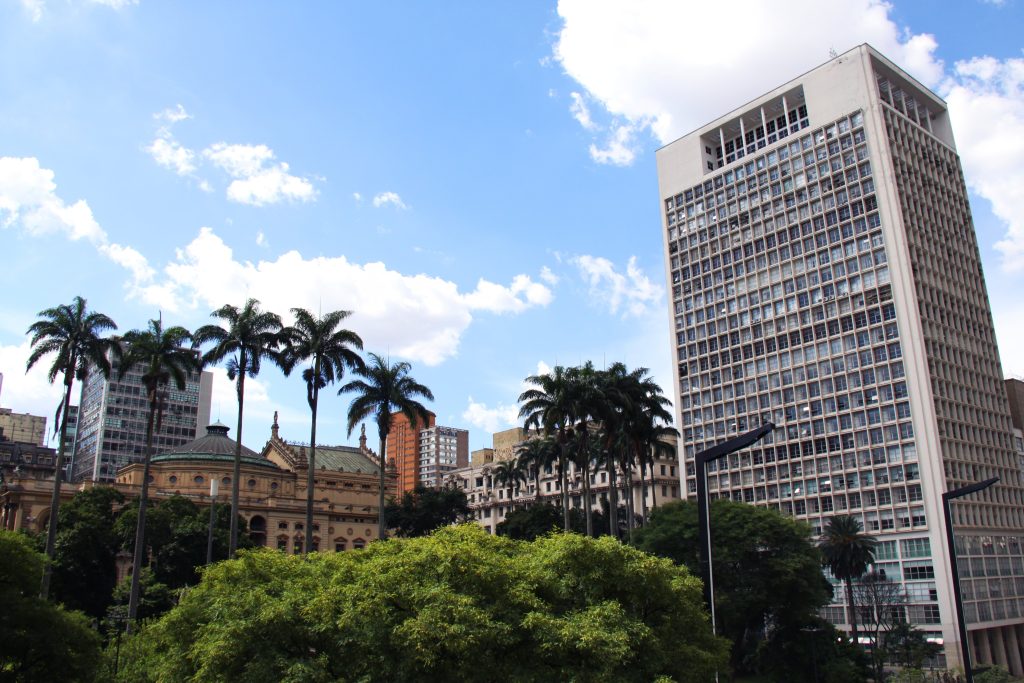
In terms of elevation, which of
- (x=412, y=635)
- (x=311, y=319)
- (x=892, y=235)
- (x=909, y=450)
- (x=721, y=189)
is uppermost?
(x=721, y=189)

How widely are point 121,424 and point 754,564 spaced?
461 ft

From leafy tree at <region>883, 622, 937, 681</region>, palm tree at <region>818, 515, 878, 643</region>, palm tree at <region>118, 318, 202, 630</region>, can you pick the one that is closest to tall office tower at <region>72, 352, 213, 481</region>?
palm tree at <region>118, 318, 202, 630</region>

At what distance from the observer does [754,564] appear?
201 ft

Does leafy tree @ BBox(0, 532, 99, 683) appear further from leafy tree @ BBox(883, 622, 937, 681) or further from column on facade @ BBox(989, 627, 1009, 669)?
column on facade @ BBox(989, 627, 1009, 669)

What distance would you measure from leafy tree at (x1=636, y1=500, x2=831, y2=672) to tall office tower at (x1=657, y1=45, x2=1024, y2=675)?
33533 millimetres

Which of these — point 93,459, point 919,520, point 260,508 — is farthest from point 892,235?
point 93,459

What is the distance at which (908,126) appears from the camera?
105 meters

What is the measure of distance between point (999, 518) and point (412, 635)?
93440mm

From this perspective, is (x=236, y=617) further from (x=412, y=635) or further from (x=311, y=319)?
(x=311, y=319)

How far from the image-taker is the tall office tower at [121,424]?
16150 cm

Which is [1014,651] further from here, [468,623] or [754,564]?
[468,623]

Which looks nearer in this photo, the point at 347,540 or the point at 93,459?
the point at 347,540

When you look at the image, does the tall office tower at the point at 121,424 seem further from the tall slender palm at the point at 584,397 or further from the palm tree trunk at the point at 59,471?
the tall slender palm at the point at 584,397

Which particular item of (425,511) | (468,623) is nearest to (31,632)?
(468,623)
